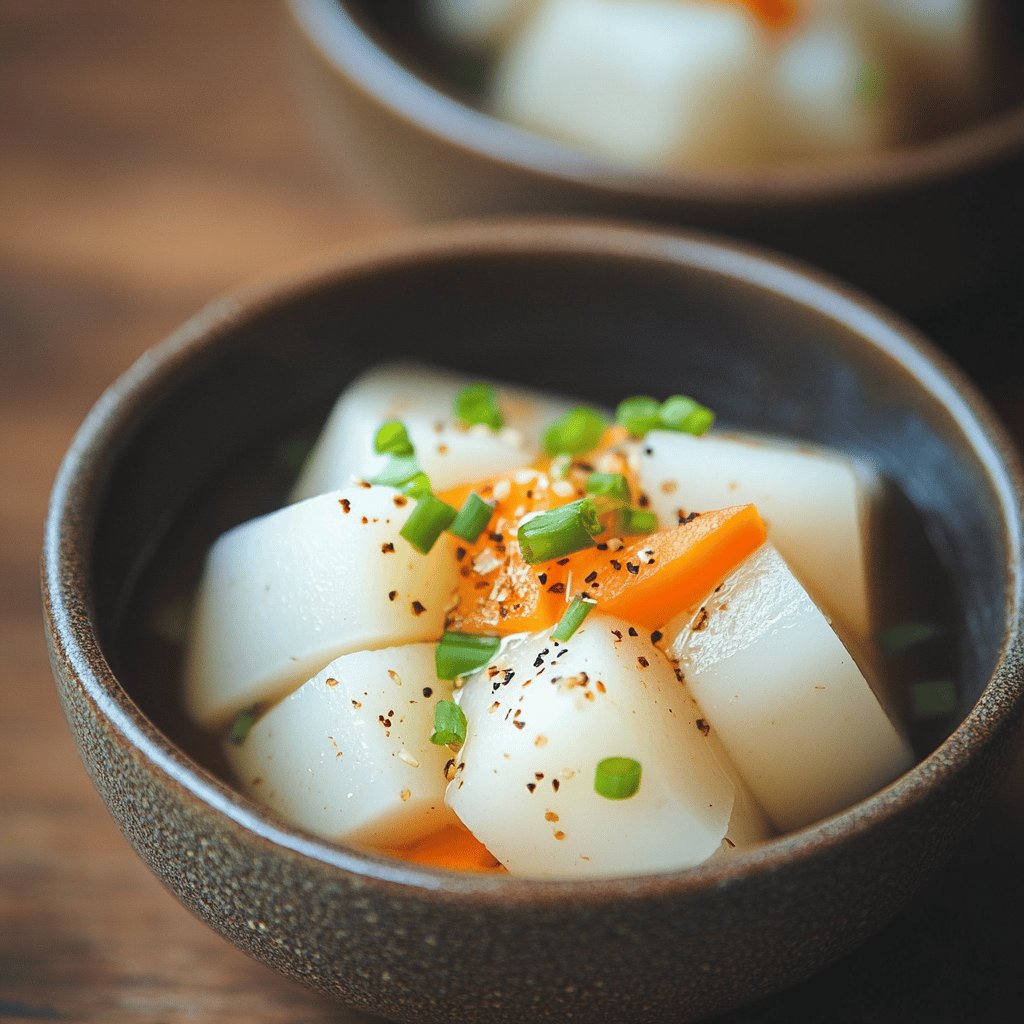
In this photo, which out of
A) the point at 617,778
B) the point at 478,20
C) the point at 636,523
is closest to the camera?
the point at 617,778

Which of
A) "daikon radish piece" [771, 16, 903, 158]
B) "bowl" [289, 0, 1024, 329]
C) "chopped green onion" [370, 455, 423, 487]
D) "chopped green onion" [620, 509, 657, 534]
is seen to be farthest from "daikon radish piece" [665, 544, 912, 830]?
"daikon radish piece" [771, 16, 903, 158]

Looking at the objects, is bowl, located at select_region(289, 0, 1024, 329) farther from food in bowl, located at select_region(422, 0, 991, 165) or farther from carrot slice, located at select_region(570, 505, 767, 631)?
carrot slice, located at select_region(570, 505, 767, 631)

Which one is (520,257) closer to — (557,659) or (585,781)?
(557,659)

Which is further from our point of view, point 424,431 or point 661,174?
point 661,174

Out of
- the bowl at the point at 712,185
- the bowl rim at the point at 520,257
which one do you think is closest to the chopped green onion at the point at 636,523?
the bowl rim at the point at 520,257

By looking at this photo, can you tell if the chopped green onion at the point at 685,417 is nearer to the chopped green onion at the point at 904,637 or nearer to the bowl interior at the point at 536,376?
the bowl interior at the point at 536,376

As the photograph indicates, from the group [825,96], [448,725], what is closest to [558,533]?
[448,725]

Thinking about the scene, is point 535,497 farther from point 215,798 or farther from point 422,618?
point 215,798
